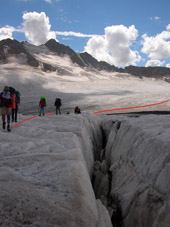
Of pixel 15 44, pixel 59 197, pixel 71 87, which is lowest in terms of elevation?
pixel 59 197

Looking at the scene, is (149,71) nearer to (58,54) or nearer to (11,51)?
(58,54)

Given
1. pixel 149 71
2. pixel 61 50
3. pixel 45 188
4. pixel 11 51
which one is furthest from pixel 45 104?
pixel 149 71

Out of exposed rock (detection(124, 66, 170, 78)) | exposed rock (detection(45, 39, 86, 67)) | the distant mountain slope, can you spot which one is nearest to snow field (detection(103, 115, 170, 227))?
the distant mountain slope

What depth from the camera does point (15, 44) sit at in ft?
289

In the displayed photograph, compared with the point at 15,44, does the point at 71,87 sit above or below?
below

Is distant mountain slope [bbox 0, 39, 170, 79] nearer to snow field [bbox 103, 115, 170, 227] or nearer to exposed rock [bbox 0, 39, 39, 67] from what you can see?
exposed rock [bbox 0, 39, 39, 67]

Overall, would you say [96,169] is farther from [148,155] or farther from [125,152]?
[148,155]

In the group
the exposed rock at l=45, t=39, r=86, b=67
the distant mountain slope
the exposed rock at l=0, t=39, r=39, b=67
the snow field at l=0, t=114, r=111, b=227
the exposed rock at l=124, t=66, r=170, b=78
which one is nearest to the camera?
the snow field at l=0, t=114, r=111, b=227

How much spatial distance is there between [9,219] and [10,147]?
303 centimetres

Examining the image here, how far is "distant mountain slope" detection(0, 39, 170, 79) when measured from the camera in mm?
78688

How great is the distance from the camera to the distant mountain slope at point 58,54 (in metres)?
78.7

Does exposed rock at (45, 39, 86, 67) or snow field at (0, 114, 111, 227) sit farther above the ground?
exposed rock at (45, 39, 86, 67)

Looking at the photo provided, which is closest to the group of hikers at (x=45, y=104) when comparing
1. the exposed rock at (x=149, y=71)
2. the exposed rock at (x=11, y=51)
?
the exposed rock at (x=11, y=51)

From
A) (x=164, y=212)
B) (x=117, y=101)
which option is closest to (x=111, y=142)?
(x=164, y=212)
